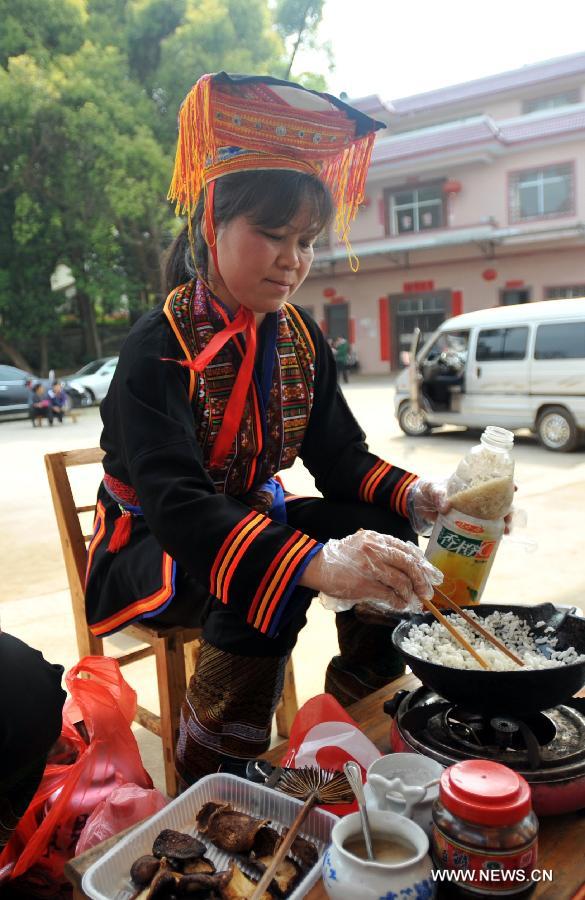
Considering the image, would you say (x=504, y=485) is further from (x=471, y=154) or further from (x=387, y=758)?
(x=471, y=154)

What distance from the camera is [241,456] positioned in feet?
5.64

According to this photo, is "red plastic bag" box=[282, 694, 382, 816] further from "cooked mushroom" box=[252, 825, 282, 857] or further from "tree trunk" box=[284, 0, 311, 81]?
"tree trunk" box=[284, 0, 311, 81]

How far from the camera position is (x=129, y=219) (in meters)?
16.9

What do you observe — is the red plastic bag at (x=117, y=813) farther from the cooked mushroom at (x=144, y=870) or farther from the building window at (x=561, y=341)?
the building window at (x=561, y=341)

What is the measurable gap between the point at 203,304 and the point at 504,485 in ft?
2.70

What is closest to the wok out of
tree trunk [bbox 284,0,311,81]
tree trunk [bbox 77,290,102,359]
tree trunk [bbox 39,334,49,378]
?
tree trunk [bbox 39,334,49,378]

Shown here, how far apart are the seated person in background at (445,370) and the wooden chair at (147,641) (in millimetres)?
7075

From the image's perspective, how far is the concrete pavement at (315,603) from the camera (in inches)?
113

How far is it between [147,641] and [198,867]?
82 cm

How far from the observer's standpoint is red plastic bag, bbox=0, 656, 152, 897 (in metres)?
1.40

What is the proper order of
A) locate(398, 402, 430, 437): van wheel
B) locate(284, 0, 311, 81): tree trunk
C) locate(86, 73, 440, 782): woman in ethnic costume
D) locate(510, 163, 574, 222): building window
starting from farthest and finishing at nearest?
locate(284, 0, 311, 81): tree trunk
locate(510, 163, 574, 222): building window
locate(398, 402, 430, 437): van wheel
locate(86, 73, 440, 782): woman in ethnic costume

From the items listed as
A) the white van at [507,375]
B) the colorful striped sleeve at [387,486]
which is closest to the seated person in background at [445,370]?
the white van at [507,375]

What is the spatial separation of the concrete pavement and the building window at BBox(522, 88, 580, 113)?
1354 centimetres

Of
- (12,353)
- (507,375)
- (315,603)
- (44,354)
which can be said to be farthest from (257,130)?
(44,354)
